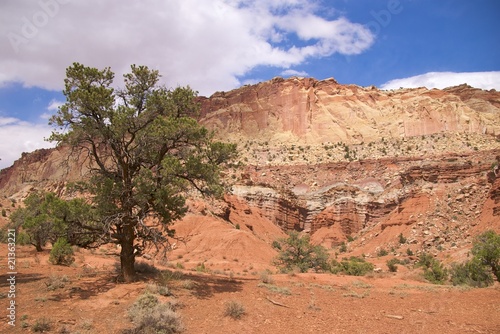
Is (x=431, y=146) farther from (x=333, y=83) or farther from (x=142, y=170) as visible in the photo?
(x=142, y=170)

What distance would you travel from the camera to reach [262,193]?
5100cm

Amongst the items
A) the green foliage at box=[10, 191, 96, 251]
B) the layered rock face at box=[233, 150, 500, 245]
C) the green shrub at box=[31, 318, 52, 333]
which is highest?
the layered rock face at box=[233, 150, 500, 245]

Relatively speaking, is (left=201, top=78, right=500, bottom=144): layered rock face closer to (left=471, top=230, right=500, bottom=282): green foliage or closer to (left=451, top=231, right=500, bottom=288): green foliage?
(left=451, top=231, right=500, bottom=288): green foliage

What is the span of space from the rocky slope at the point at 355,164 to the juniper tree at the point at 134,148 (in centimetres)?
120

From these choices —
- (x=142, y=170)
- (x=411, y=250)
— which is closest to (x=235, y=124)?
(x=411, y=250)

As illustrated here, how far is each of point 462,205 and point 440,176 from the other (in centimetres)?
594

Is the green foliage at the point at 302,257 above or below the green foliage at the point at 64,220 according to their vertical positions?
below

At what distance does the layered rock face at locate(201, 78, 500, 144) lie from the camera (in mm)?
76250

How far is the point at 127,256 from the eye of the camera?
40.4 ft

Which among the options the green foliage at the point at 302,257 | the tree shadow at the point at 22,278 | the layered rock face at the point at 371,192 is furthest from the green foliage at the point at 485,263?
the layered rock face at the point at 371,192

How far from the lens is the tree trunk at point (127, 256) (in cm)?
1223

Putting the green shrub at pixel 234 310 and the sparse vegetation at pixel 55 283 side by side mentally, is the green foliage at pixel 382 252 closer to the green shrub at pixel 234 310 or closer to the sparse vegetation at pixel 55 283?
the green shrub at pixel 234 310

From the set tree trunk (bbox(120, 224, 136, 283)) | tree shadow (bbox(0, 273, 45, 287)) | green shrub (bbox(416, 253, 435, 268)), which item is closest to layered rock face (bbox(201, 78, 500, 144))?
green shrub (bbox(416, 253, 435, 268))

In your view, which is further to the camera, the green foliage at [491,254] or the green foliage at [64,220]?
the green foliage at [491,254]
